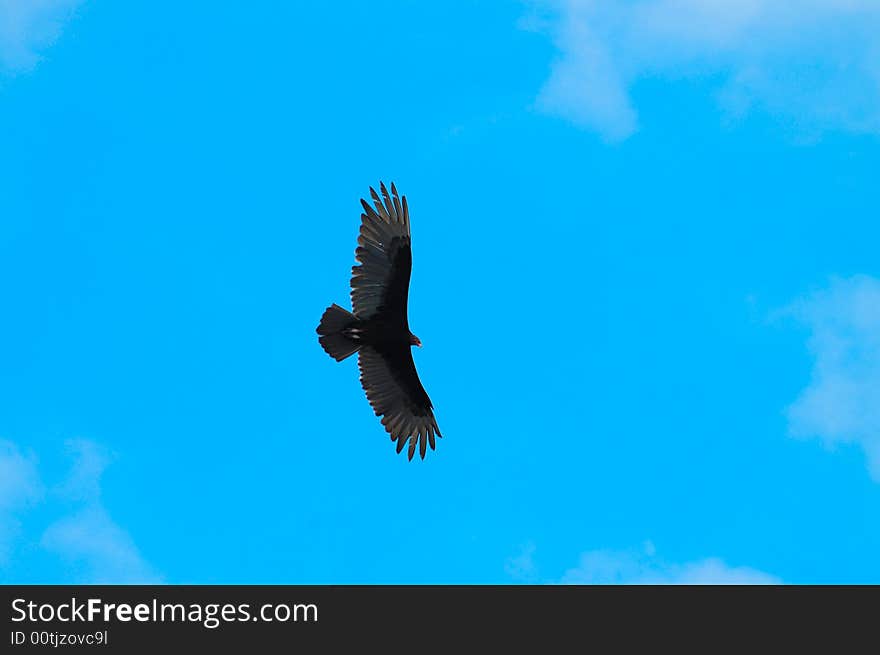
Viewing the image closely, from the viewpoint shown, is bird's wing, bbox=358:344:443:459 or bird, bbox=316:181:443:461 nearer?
bird, bbox=316:181:443:461

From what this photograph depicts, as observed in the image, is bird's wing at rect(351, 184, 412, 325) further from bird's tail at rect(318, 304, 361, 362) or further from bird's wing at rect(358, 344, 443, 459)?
bird's wing at rect(358, 344, 443, 459)

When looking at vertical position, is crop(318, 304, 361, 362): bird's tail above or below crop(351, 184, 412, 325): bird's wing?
below

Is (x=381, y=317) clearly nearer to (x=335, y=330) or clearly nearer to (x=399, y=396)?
(x=335, y=330)

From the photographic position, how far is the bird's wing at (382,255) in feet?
71.3

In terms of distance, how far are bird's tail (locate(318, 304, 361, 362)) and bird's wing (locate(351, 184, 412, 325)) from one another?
0.83ft

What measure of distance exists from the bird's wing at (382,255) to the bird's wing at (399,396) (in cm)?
144

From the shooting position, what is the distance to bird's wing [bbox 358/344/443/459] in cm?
2328

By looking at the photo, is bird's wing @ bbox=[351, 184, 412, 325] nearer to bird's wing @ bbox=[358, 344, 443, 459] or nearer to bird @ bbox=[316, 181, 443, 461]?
bird @ bbox=[316, 181, 443, 461]

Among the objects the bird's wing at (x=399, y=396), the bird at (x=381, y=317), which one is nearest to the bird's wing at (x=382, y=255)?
the bird at (x=381, y=317)

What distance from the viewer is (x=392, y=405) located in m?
23.9

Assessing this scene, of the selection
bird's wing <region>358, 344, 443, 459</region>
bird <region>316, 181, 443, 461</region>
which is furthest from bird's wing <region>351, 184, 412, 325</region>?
bird's wing <region>358, 344, 443, 459</region>

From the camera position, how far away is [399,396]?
78.3ft

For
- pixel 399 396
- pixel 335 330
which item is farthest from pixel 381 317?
pixel 399 396
